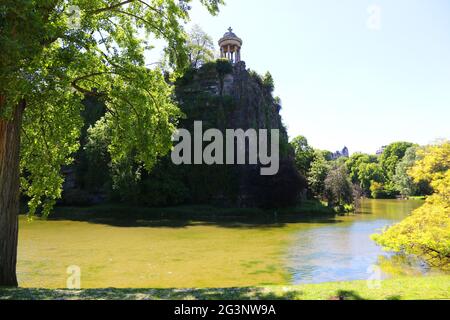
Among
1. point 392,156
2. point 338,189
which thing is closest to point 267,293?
point 338,189

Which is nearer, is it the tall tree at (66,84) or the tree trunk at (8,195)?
the tall tree at (66,84)

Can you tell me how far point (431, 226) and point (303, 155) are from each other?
1884 inches

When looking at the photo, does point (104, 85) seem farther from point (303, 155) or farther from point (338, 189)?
point (303, 155)

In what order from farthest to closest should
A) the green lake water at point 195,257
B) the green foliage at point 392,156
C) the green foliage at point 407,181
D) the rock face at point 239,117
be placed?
1. the green foliage at point 392,156
2. the green foliage at point 407,181
3. the rock face at point 239,117
4. the green lake water at point 195,257

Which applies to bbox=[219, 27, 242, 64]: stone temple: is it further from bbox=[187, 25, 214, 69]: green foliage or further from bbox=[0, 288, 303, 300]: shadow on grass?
bbox=[0, 288, 303, 300]: shadow on grass

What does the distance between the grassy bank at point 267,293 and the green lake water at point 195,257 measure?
396cm

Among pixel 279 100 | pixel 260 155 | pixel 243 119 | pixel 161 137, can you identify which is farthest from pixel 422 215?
pixel 279 100

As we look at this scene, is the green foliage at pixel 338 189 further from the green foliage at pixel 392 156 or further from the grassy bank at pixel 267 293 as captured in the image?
the green foliage at pixel 392 156

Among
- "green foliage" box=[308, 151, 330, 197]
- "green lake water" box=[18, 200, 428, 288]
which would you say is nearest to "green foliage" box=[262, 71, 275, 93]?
"green foliage" box=[308, 151, 330, 197]

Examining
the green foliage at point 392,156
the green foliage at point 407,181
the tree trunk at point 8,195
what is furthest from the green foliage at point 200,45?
the green foliage at point 392,156

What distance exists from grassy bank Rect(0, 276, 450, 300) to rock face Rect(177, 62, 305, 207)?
34.1 m

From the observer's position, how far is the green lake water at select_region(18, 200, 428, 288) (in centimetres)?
1308

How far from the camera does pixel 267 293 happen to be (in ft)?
25.0

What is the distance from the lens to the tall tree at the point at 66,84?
8203 mm
